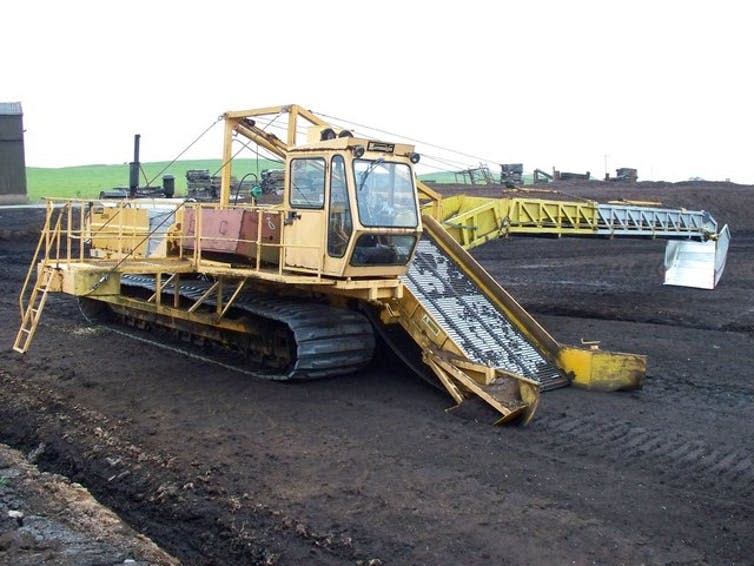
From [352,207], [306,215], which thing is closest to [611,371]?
[352,207]

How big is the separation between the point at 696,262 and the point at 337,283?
1202cm

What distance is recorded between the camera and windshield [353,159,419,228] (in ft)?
30.5

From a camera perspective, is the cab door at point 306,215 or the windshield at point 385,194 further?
the cab door at point 306,215

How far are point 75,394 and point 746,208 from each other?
104ft

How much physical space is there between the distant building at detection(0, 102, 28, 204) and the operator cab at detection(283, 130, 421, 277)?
30580 millimetres

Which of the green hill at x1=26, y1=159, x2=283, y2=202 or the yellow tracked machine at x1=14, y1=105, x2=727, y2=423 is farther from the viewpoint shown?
the green hill at x1=26, y1=159, x2=283, y2=202

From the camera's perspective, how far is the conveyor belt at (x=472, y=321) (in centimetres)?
978

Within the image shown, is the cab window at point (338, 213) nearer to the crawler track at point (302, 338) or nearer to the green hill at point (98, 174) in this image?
the crawler track at point (302, 338)

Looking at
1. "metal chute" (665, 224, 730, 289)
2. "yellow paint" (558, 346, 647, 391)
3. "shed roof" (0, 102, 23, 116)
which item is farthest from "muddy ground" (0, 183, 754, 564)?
"shed roof" (0, 102, 23, 116)

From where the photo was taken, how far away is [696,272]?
1870 cm

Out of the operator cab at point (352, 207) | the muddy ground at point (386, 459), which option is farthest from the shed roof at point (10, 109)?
the operator cab at point (352, 207)

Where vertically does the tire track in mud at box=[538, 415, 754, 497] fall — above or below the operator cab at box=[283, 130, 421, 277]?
below

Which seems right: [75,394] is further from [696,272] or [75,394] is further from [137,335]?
[696,272]

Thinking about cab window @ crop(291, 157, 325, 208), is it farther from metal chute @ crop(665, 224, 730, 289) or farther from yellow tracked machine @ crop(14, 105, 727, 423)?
metal chute @ crop(665, 224, 730, 289)
